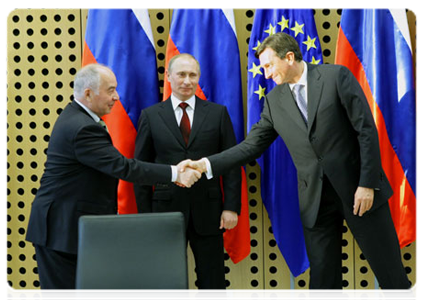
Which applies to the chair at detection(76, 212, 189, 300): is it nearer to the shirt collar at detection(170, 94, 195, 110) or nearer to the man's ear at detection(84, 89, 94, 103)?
the man's ear at detection(84, 89, 94, 103)

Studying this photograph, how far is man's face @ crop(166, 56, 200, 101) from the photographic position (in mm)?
2844

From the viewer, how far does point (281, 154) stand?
312 cm

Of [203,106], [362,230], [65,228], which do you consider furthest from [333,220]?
[65,228]

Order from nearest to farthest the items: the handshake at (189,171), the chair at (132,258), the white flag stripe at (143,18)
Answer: the chair at (132,258) → the handshake at (189,171) → the white flag stripe at (143,18)

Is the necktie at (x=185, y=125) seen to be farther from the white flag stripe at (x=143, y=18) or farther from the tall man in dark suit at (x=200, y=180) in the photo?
the white flag stripe at (x=143, y=18)

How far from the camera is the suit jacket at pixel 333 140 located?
2400 mm

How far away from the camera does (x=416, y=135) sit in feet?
10.0

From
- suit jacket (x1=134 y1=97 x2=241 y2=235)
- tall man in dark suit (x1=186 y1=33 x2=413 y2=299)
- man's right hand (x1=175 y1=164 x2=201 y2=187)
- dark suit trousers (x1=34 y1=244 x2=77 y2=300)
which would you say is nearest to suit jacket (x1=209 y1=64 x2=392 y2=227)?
tall man in dark suit (x1=186 y1=33 x2=413 y2=299)

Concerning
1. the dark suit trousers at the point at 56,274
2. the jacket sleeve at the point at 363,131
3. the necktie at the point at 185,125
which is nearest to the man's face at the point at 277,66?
the jacket sleeve at the point at 363,131

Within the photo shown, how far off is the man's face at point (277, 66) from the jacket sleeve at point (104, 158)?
0.89 m

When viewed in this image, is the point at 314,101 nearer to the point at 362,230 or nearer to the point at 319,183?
the point at 319,183

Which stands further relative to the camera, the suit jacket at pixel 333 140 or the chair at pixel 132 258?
the suit jacket at pixel 333 140

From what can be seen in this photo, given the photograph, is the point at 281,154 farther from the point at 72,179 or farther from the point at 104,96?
the point at 72,179

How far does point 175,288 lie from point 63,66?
212 centimetres
